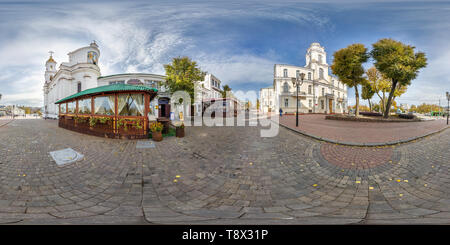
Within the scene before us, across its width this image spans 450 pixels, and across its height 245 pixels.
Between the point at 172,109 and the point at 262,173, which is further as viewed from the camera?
the point at 172,109

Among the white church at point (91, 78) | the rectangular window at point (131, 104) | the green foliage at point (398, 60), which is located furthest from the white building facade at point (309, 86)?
the rectangular window at point (131, 104)

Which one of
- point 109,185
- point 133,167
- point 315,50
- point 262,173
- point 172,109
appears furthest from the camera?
point 315,50

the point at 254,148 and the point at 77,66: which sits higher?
the point at 77,66

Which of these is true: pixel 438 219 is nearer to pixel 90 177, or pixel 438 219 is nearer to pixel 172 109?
pixel 90 177

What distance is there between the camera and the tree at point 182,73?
705 inches

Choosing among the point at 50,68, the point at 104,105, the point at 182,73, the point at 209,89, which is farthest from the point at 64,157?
the point at 50,68

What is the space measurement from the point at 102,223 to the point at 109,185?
135 cm

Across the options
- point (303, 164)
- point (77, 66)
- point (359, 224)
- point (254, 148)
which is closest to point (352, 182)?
point (303, 164)

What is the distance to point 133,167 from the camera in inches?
176

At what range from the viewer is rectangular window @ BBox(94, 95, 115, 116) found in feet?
30.9

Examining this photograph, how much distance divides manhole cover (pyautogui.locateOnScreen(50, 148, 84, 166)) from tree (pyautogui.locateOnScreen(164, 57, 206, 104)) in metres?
13.0

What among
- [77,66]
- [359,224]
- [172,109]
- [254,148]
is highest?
[77,66]

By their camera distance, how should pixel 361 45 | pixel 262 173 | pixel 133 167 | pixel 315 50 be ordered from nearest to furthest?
pixel 262 173, pixel 133 167, pixel 361 45, pixel 315 50

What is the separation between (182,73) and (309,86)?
2880cm
